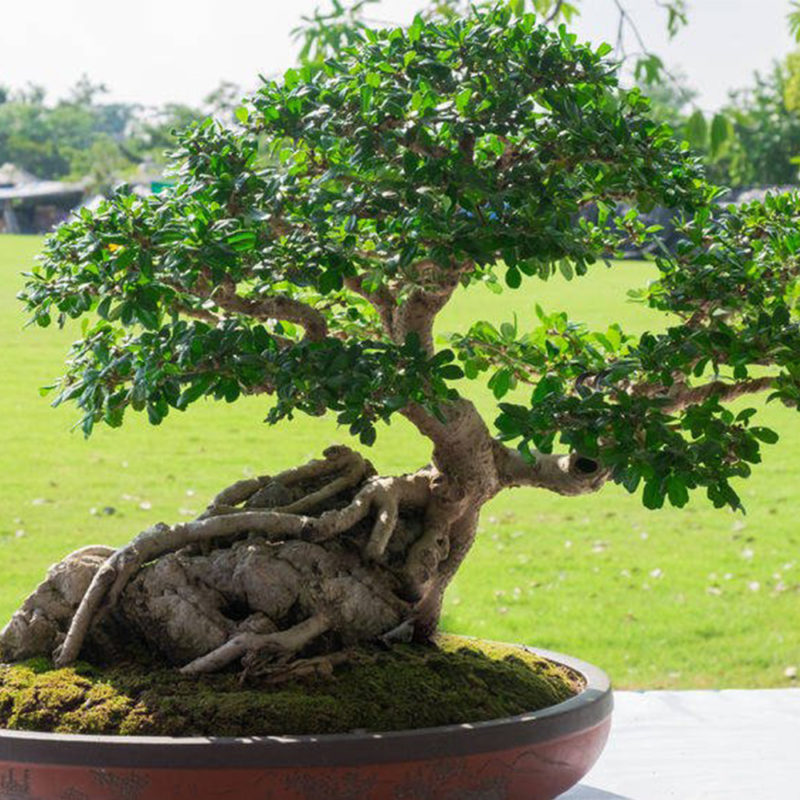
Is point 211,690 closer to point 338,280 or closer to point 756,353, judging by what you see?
point 338,280

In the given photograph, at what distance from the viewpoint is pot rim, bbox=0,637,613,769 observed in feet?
4.42

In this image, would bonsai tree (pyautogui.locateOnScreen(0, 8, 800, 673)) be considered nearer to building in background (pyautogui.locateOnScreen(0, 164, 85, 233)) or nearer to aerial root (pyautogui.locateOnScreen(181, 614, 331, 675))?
aerial root (pyautogui.locateOnScreen(181, 614, 331, 675))

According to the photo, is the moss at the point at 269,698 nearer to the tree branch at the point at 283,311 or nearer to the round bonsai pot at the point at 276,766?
the round bonsai pot at the point at 276,766

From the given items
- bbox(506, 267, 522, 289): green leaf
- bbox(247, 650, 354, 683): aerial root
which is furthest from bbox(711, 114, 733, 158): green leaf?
bbox(247, 650, 354, 683): aerial root

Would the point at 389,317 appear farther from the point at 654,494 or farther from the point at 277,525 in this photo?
the point at 654,494

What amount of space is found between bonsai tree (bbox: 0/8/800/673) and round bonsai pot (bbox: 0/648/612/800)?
20 cm

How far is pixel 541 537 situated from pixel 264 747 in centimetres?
392

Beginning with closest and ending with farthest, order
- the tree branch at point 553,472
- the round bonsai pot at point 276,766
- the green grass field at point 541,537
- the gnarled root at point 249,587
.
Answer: the round bonsai pot at point 276,766 → the gnarled root at point 249,587 → the tree branch at point 553,472 → the green grass field at point 541,537

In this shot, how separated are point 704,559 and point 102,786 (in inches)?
159

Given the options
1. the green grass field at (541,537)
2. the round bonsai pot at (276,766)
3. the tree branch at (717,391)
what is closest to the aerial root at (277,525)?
the round bonsai pot at (276,766)

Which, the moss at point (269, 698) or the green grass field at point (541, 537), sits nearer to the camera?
the moss at point (269, 698)

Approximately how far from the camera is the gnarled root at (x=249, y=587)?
1603mm

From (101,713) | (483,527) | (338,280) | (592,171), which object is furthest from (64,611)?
(483,527)

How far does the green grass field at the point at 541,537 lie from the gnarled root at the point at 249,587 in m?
2.65
